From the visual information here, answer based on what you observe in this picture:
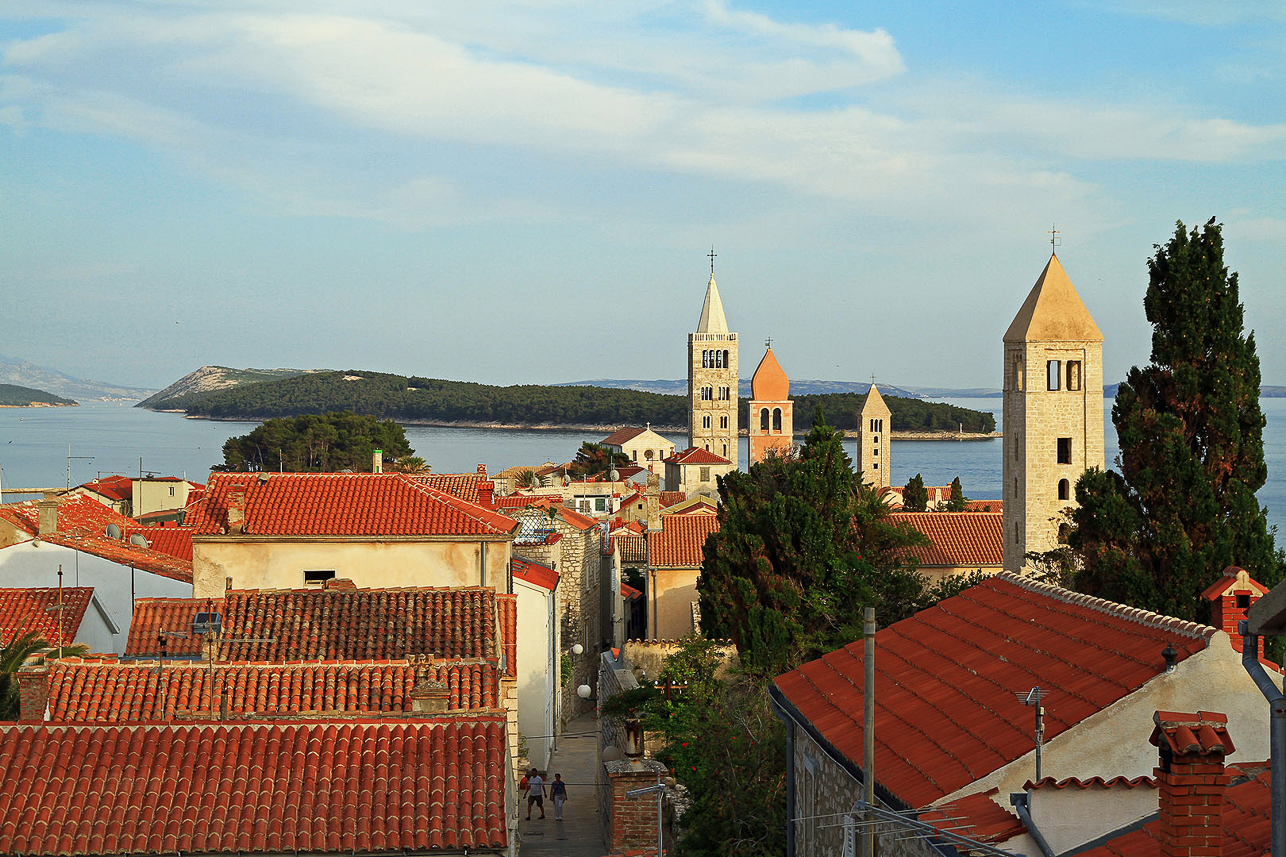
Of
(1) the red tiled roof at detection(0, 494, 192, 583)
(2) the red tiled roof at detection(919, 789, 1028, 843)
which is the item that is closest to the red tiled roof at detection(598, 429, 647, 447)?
(1) the red tiled roof at detection(0, 494, 192, 583)

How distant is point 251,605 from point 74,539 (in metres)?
11.6

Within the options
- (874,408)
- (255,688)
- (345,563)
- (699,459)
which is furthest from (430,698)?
(874,408)

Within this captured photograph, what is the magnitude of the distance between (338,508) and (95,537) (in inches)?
449

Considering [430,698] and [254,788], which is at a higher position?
[430,698]

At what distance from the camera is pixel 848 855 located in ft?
35.1

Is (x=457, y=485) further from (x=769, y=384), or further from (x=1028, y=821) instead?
(x=769, y=384)

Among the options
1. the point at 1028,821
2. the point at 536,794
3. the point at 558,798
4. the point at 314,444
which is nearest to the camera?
the point at 1028,821

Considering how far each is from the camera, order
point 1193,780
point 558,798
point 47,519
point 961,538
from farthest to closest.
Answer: point 961,538 → point 47,519 → point 558,798 → point 1193,780

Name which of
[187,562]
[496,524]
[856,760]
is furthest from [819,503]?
[856,760]

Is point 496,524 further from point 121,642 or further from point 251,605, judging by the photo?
point 121,642

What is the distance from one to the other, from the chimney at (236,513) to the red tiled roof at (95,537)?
12.8 feet

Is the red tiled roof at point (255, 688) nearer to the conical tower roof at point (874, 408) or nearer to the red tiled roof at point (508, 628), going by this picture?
the red tiled roof at point (508, 628)

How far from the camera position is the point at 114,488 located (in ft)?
228

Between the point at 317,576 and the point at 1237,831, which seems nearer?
the point at 1237,831
